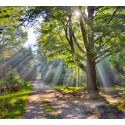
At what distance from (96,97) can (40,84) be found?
2.48m

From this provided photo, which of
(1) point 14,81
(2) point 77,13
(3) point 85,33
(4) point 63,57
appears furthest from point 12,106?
(4) point 63,57

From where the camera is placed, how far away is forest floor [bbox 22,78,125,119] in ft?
20.4

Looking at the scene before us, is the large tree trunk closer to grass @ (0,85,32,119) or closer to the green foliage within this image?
the green foliage

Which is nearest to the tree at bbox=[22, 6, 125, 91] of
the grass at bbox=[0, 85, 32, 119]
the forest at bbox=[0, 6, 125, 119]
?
the forest at bbox=[0, 6, 125, 119]

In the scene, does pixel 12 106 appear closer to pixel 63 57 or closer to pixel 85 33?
pixel 85 33

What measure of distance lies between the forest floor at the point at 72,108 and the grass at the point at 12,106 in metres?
0.16

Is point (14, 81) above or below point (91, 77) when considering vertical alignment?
below

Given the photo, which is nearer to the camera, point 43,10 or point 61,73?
point 43,10

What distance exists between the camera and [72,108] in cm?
699

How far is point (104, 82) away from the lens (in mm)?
10500

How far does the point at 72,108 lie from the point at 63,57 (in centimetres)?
364
